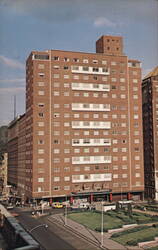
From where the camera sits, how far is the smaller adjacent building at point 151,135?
117188 millimetres

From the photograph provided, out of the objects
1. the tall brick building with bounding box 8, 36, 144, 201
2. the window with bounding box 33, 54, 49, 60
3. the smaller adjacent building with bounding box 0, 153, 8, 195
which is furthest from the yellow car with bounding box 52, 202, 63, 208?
the smaller adjacent building with bounding box 0, 153, 8, 195

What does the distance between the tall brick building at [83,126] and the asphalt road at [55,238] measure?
28441 millimetres

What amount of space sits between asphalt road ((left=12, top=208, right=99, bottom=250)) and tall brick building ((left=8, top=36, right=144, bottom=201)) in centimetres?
2844

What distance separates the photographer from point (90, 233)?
197ft

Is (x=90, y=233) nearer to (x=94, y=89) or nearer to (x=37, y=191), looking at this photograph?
(x=37, y=191)

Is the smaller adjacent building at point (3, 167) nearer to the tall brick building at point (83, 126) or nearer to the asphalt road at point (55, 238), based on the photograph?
the tall brick building at point (83, 126)

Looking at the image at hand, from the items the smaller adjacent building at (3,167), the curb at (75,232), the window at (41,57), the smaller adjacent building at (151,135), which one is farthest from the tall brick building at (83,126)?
the smaller adjacent building at (3,167)

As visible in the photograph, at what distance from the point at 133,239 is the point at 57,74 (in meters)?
64.8

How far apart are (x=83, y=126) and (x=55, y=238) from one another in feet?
173

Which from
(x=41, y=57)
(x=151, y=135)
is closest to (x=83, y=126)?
(x=41, y=57)

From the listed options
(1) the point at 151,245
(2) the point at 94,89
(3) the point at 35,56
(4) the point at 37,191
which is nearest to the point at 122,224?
(1) the point at 151,245

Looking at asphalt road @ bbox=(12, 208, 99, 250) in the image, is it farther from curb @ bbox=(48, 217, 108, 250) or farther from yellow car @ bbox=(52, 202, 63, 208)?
yellow car @ bbox=(52, 202, 63, 208)

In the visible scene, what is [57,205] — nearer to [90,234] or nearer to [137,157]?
[137,157]

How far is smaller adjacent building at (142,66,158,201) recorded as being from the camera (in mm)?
117188
